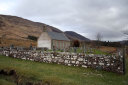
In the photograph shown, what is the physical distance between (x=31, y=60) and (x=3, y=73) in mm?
5286

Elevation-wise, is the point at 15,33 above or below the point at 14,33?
above

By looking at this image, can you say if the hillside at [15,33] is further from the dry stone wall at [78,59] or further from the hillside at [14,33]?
the dry stone wall at [78,59]

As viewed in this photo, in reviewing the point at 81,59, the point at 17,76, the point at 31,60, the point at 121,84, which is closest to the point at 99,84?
the point at 121,84

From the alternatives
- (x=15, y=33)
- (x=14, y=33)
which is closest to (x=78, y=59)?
(x=14, y=33)

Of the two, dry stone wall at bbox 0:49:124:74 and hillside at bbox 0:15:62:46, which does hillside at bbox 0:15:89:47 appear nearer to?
hillside at bbox 0:15:62:46

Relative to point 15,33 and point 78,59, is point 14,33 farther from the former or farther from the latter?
point 78,59

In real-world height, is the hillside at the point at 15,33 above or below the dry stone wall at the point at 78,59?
above

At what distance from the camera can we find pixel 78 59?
14.3 m

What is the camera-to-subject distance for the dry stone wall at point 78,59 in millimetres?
12225

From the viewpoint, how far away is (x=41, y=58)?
16.8 metres

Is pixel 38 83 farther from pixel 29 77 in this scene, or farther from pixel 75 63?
pixel 75 63

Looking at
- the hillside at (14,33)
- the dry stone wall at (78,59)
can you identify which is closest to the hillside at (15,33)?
the hillside at (14,33)

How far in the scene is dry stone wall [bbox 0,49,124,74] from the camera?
40.1 ft

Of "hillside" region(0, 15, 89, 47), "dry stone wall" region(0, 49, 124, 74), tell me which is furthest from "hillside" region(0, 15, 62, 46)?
"dry stone wall" region(0, 49, 124, 74)
